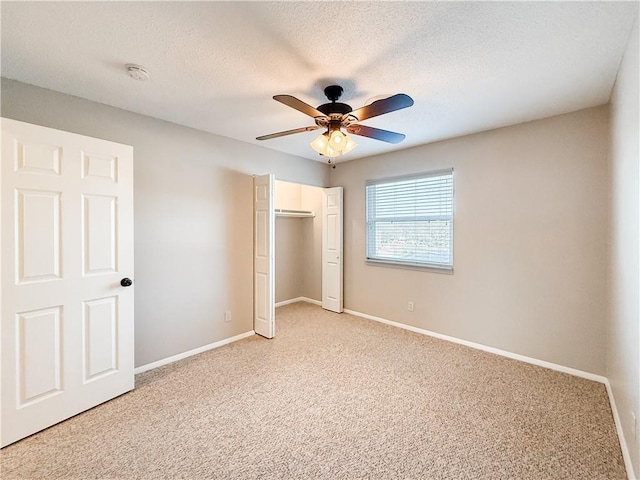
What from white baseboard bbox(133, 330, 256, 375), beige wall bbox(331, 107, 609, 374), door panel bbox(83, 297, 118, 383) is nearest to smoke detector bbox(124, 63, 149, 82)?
door panel bbox(83, 297, 118, 383)

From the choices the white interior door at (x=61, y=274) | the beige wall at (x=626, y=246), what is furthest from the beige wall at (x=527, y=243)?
the white interior door at (x=61, y=274)

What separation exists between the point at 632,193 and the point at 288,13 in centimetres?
213

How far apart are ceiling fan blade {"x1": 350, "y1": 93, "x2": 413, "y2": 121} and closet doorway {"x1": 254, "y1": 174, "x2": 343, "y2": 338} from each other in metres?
1.73

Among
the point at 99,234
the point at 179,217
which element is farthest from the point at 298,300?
the point at 99,234

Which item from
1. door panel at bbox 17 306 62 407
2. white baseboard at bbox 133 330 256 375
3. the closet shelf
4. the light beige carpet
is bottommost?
the light beige carpet

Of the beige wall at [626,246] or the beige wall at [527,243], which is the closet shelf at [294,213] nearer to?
the beige wall at [527,243]

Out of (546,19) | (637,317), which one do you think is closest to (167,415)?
(637,317)

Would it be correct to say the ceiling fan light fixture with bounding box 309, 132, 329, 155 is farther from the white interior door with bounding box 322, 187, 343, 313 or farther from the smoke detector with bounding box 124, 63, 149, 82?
the white interior door with bounding box 322, 187, 343, 313

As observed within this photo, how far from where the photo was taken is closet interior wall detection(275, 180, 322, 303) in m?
5.27

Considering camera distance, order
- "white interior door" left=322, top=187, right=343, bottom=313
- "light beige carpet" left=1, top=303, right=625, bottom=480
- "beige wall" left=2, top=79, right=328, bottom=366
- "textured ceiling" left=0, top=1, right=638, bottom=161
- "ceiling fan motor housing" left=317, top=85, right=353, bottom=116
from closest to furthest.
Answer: "textured ceiling" left=0, top=1, right=638, bottom=161, "light beige carpet" left=1, top=303, right=625, bottom=480, "ceiling fan motor housing" left=317, top=85, right=353, bottom=116, "beige wall" left=2, top=79, right=328, bottom=366, "white interior door" left=322, top=187, right=343, bottom=313

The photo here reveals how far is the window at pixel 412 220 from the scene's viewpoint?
3576mm

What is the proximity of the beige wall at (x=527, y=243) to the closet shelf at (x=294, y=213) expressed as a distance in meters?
1.99

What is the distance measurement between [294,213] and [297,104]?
321cm

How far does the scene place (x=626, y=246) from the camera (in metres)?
1.75
